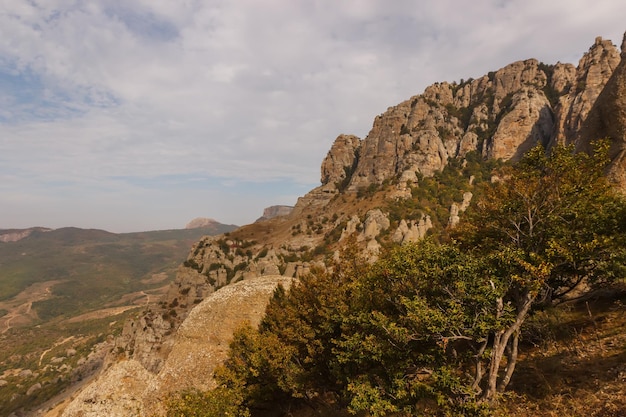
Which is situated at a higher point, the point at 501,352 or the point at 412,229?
the point at 412,229

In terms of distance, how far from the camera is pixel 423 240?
18.3m

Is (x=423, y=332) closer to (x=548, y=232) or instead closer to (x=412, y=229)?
(x=548, y=232)

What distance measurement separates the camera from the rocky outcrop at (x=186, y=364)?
910 inches

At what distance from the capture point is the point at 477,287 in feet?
46.7

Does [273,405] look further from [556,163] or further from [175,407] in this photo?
[556,163]

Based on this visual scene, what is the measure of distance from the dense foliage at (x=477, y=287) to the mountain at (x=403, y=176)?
177 feet

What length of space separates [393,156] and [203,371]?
141921 millimetres

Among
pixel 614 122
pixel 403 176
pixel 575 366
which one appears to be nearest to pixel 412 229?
pixel 403 176

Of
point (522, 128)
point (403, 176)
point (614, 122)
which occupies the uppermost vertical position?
point (522, 128)

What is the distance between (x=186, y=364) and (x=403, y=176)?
120m

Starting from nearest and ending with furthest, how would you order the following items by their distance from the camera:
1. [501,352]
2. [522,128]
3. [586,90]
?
[501,352]
[586,90]
[522,128]

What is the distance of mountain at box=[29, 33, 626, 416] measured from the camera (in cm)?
9994

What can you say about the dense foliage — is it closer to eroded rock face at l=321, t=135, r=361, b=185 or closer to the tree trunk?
the tree trunk

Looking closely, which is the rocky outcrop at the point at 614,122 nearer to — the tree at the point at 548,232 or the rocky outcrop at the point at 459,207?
the tree at the point at 548,232
